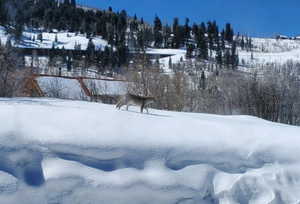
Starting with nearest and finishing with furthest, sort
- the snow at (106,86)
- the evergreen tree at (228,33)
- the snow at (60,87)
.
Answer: the snow at (106,86)
the snow at (60,87)
the evergreen tree at (228,33)

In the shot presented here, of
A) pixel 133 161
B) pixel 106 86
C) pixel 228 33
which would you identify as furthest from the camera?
pixel 228 33

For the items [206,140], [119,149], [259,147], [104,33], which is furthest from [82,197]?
[104,33]

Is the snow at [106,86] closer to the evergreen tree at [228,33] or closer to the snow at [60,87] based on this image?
the snow at [60,87]

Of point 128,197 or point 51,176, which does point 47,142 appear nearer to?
point 51,176

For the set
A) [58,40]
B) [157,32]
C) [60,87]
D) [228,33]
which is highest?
[228,33]

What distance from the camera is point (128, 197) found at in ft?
12.9

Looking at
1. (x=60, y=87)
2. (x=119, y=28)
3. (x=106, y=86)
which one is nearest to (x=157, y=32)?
(x=119, y=28)

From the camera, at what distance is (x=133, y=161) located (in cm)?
427

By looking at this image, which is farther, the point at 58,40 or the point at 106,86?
the point at 58,40

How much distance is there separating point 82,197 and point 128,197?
45cm

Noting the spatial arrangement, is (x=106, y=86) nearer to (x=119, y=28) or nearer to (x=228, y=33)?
(x=119, y=28)

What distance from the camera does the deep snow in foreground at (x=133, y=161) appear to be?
3.83 m

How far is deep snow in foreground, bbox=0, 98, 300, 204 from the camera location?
3830mm

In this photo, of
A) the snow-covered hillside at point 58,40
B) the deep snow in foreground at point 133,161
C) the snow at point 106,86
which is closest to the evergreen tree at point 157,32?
the snow-covered hillside at point 58,40
